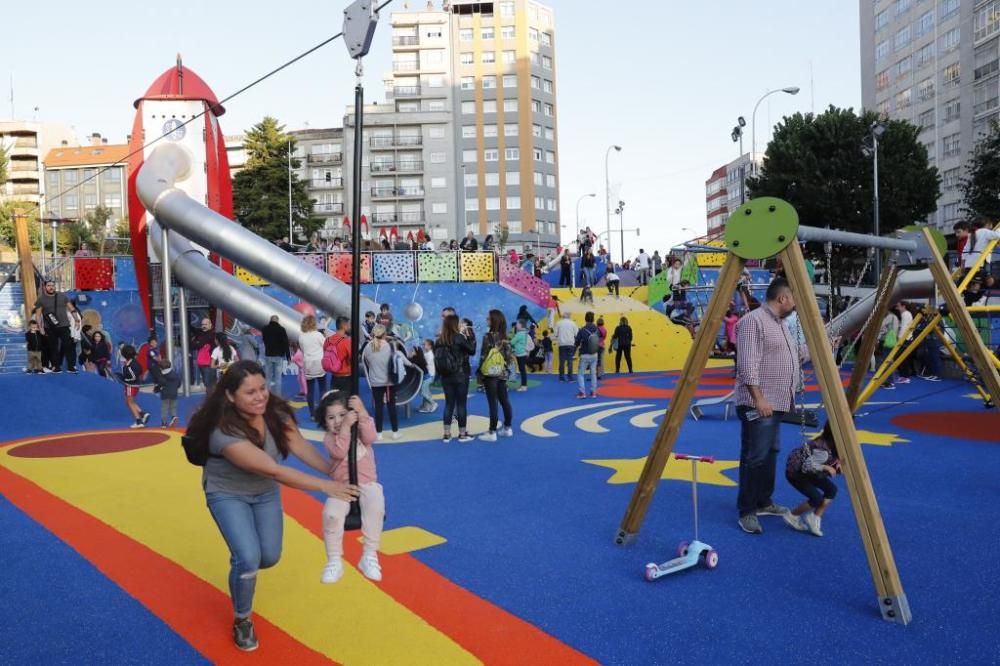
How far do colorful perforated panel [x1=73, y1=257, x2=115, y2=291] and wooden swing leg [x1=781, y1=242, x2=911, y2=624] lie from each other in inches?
887

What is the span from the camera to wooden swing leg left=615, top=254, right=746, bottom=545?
19.0 ft

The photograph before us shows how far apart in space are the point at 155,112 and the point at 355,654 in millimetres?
20160

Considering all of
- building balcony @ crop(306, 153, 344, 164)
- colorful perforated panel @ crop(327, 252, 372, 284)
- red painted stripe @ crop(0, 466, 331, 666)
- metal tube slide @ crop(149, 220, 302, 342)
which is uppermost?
building balcony @ crop(306, 153, 344, 164)

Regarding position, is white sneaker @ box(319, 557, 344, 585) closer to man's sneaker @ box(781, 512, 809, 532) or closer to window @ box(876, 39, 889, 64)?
man's sneaker @ box(781, 512, 809, 532)

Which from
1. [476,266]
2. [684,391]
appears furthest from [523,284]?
[684,391]

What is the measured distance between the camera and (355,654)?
14.3ft

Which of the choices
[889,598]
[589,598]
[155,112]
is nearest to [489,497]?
[589,598]

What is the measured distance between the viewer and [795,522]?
6426 mm

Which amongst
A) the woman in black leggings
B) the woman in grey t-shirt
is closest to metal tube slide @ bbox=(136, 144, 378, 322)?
the woman in black leggings

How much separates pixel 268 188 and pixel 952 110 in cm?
5019

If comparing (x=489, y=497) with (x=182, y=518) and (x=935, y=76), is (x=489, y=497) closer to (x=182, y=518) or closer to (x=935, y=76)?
(x=182, y=518)

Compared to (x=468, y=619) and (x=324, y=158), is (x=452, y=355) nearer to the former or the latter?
(x=468, y=619)

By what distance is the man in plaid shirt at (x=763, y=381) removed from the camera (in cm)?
629

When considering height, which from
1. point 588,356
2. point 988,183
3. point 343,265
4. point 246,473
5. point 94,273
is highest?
point 988,183
